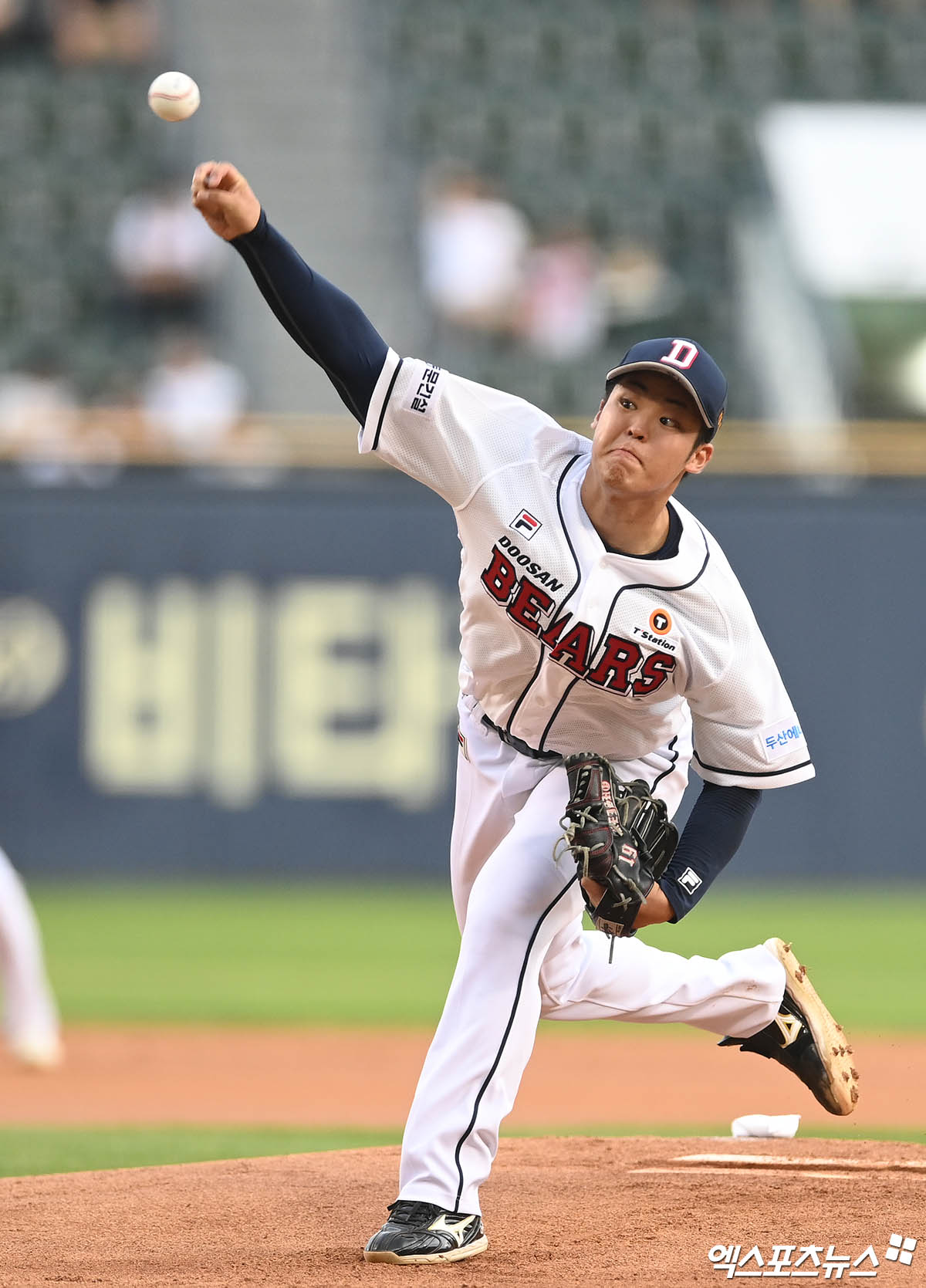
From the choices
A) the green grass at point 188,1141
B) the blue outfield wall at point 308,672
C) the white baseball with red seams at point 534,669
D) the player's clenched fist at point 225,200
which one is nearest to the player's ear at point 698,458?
the white baseball with red seams at point 534,669

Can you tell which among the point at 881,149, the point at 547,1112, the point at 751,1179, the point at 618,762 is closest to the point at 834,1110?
the point at 751,1179

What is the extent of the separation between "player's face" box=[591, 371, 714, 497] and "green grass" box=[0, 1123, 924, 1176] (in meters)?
2.15

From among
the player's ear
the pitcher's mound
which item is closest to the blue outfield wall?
the pitcher's mound

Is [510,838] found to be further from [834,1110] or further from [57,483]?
[57,483]

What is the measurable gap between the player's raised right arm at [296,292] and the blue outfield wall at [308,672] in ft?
23.7

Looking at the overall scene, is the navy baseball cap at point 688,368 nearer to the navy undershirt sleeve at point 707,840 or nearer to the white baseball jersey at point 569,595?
the white baseball jersey at point 569,595

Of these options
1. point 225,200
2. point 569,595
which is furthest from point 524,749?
point 225,200

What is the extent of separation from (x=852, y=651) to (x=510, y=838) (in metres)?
7.56

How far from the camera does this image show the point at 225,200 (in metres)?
3.70

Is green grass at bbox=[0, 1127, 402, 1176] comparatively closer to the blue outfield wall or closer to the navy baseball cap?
the navy baseball cap

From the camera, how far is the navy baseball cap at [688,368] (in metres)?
3.89

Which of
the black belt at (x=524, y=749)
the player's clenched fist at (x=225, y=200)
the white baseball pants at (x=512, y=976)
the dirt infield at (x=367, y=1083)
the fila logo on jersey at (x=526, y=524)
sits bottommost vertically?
the dirt infield at (x=367, y=1083)

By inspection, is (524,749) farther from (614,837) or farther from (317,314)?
(317,314)

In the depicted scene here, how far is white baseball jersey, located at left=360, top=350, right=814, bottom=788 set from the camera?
13.0ft
